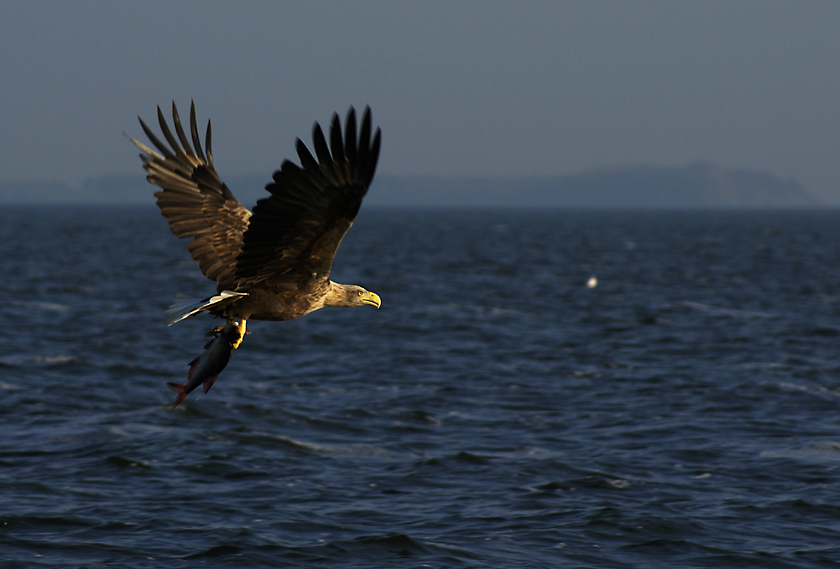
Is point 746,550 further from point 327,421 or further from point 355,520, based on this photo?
point 327,421

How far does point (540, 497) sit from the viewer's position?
12016mm

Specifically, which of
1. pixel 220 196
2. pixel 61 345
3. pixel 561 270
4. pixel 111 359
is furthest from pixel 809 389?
pixel 561 270

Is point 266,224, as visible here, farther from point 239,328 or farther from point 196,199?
point 196,199

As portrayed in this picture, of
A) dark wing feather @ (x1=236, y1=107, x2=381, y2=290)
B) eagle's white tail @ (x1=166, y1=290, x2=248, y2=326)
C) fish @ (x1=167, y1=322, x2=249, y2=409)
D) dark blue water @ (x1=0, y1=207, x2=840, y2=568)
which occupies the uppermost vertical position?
dark wing feather @ (x1=236, y1=107, x2=381, y2=290)

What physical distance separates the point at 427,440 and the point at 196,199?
20.8ft

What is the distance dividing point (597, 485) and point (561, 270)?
113 ft

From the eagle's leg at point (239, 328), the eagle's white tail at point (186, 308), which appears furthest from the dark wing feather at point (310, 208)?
the eagle's white tail at point (186, 308)

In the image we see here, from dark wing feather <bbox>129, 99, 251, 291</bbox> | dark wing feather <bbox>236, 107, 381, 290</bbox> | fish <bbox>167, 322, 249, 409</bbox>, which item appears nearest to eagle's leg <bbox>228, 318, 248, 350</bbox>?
fish <bbox>167, 322, 249, 409</bbox>

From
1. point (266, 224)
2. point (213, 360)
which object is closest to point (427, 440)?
point (213, 360)

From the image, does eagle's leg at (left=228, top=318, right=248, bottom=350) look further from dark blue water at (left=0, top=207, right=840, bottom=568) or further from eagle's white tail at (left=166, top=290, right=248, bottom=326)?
dark blue water at (left=0, top=207, right=840, bottom=568)

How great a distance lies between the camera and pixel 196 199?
31.8 ft

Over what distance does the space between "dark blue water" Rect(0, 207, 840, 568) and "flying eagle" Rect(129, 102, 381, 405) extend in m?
3.14

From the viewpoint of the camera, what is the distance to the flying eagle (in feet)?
23.2

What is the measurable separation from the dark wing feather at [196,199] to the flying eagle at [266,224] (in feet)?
0.03
